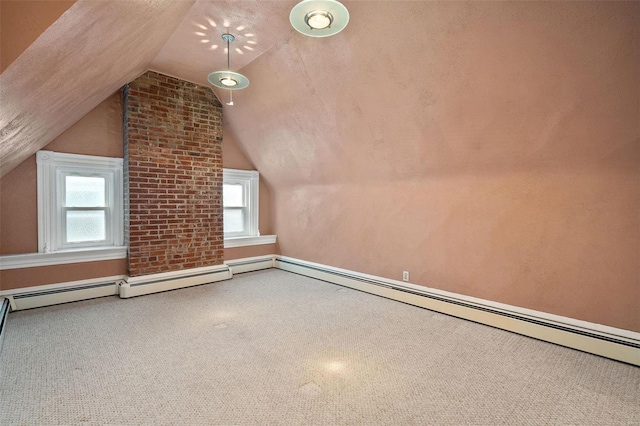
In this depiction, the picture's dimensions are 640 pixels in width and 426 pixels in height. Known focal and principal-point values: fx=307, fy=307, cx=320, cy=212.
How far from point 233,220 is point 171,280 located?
157 centimetres

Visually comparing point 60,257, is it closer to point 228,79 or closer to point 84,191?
point 84,191

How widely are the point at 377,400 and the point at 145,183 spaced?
3.95 metres

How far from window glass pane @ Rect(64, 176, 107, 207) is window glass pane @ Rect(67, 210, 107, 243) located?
0.40 ft

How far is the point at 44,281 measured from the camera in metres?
3.75

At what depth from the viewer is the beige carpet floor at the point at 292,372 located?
6.04 feet

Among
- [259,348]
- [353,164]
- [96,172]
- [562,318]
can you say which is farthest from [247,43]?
[562,318]

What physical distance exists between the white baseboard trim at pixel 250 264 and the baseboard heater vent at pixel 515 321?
5.29 feet

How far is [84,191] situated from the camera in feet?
13.6

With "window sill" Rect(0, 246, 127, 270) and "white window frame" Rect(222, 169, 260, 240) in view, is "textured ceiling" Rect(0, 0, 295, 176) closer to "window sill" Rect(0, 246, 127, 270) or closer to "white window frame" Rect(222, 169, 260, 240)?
"window sill" Rect(0, 246, 127, 270)

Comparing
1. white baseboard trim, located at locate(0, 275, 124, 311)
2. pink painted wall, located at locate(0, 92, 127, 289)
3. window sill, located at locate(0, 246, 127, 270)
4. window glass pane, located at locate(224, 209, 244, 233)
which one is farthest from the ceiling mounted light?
white baseboard trim, located at locate(0, 275, 124, 311)

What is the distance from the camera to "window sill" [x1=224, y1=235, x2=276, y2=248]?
5.36 m

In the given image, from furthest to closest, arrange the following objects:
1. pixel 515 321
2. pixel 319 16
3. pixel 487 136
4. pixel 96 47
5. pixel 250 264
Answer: pixel 250 264, pixel 515 321, pixel 487 136, pixel 319 16, pixel 96 47

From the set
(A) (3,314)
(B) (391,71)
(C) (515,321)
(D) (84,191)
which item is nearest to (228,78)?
(B) (391,71)

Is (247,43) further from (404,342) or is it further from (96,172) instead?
(404,342)
